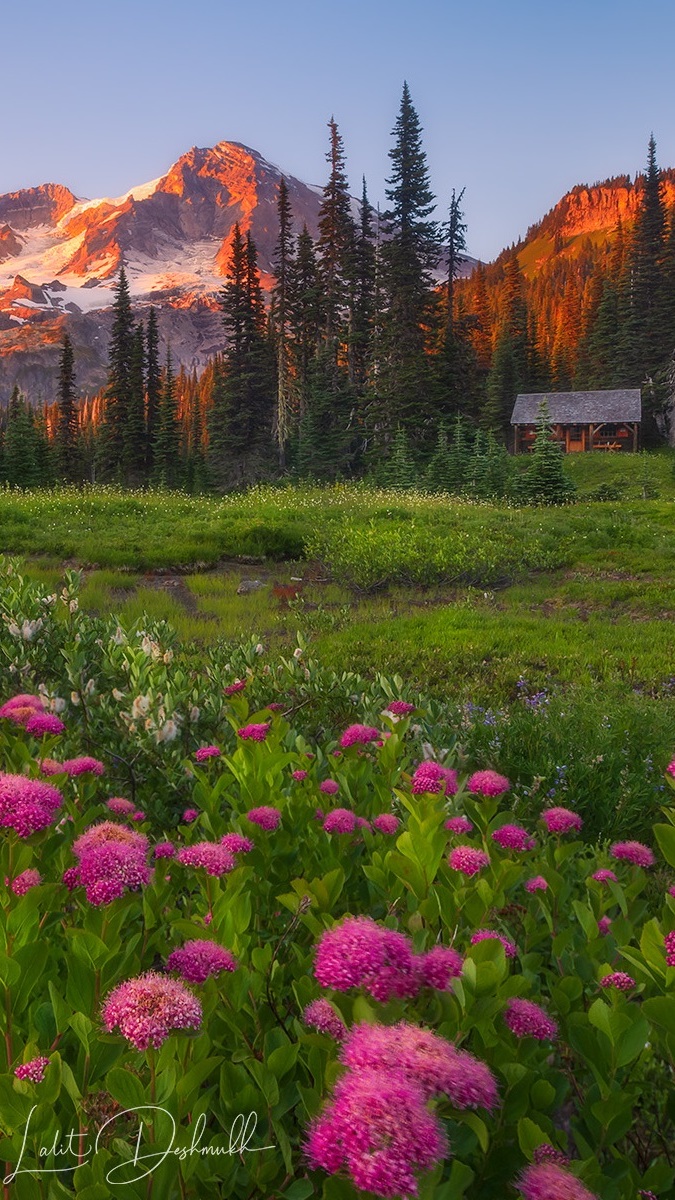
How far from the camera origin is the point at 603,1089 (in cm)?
122

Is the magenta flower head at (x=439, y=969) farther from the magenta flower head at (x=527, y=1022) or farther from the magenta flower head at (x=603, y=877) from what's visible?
the magenta flower head at (x=603, y=877)

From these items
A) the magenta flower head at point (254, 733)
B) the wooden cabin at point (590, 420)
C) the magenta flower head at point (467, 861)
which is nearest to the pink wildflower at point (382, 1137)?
the magenta flower head at point (467, 861)

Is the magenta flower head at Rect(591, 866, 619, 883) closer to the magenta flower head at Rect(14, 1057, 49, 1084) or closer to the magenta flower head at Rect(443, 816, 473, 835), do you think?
the magenta flower head at Rect(443, 816, 473, 835)

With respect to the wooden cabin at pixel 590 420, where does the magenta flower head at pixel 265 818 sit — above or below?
below

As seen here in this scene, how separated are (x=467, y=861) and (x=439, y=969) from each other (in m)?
0.51

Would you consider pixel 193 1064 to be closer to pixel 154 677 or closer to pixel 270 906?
pixel 270 906

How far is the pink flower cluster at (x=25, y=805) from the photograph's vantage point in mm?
1604

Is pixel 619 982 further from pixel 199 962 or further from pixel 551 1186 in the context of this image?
pixel 199 962

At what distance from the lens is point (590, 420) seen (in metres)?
46.0

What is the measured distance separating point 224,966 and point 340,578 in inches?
487

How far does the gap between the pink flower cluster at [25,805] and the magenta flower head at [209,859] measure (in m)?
0.34

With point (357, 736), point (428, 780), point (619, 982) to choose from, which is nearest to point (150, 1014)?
point (619, 982)

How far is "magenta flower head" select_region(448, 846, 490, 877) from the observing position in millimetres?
1670

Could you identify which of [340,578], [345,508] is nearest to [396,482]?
[345,508]
